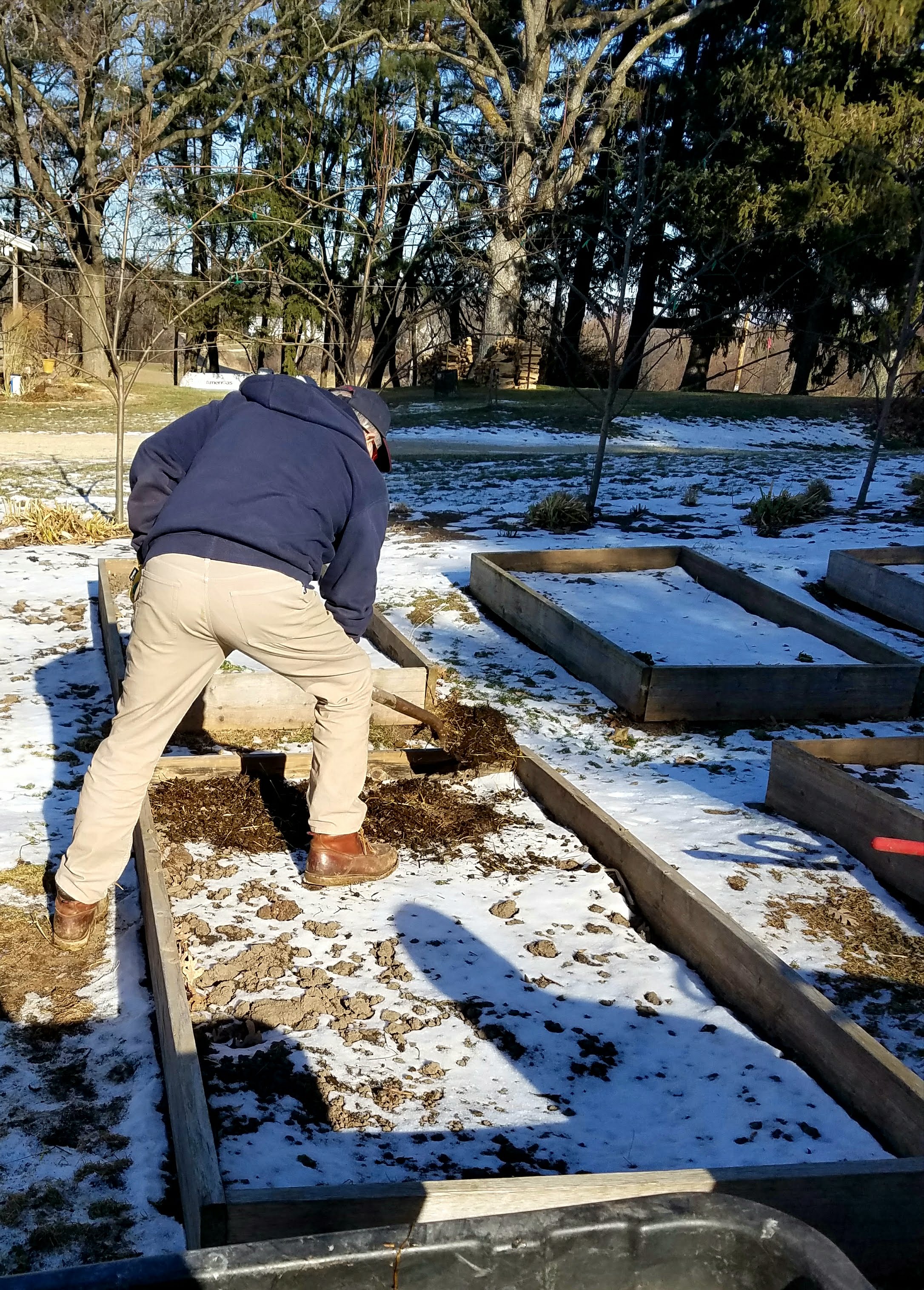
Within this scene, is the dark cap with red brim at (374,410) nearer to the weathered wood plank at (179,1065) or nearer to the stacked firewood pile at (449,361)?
the weathered wood plank at (179,1065)

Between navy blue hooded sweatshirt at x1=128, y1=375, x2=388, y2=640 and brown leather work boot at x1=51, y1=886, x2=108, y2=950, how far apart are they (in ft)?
3.33

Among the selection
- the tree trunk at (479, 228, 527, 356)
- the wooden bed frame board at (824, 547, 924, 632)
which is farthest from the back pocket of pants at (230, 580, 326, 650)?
the tree trunk at (479, 228, 527, 356)

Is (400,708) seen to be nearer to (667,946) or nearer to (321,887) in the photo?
(321,887)

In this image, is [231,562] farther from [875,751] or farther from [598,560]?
[598,560]

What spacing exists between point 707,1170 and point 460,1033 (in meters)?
0.93

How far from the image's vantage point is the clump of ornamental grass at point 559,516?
9.73 metres

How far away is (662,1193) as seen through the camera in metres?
1.78

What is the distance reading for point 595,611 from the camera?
7.17 metres

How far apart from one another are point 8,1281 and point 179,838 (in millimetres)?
2893

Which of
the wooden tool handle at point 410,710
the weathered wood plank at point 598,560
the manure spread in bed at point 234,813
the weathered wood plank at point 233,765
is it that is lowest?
the manure spread in bed at point 234,813

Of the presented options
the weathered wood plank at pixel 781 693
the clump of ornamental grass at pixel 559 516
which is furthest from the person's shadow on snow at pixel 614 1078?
the clump of ornamental grass at pixel 559 516

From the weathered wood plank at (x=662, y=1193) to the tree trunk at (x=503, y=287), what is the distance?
20771 millimetres

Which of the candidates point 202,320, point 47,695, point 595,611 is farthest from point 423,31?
point 47,695

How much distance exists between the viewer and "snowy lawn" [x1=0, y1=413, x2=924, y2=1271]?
232 cm
